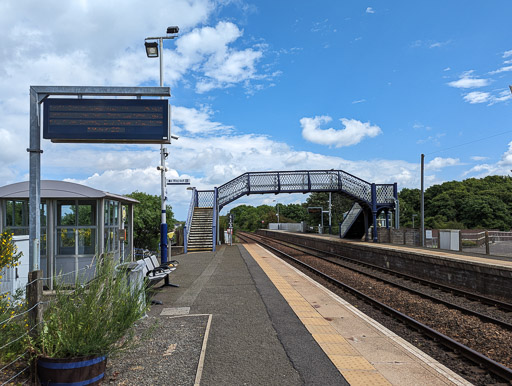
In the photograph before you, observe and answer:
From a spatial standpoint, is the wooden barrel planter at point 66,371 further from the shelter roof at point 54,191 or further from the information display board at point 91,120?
the shelter roof at point 54,191

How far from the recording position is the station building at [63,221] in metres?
10.8

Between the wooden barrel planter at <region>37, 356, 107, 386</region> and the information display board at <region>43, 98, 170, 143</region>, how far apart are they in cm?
378

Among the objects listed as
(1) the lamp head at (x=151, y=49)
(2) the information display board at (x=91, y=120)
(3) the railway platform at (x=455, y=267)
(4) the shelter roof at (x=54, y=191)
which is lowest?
(3) the railway platform at (x=455, y=267)

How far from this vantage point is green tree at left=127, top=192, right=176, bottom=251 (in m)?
25.5

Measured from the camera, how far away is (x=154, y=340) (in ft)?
20.3

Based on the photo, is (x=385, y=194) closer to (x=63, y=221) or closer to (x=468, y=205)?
(x=63, y=221)

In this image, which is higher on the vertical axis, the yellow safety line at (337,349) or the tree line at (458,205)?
the tree line at (458,205)

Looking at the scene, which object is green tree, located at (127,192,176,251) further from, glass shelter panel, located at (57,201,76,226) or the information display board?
the information display board

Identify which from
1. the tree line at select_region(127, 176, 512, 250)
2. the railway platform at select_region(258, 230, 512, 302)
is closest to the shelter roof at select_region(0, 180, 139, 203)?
the railway platform at select_region(258, 230, 512, 302)

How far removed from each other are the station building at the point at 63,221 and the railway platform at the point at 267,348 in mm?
2948

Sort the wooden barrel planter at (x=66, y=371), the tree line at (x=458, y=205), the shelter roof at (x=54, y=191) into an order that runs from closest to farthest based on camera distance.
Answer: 1. the wooden barrel planter at (x=66, y=371)
2. the shelter roof at (x=54, y=191)
3. the tree line at (x=458, y=205)

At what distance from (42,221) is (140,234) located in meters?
15.1

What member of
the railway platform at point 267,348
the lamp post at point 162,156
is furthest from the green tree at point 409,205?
the railway platform at point 267,348

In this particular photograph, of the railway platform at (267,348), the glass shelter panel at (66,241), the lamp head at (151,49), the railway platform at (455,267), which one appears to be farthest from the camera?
the lamp head at (151,49)
